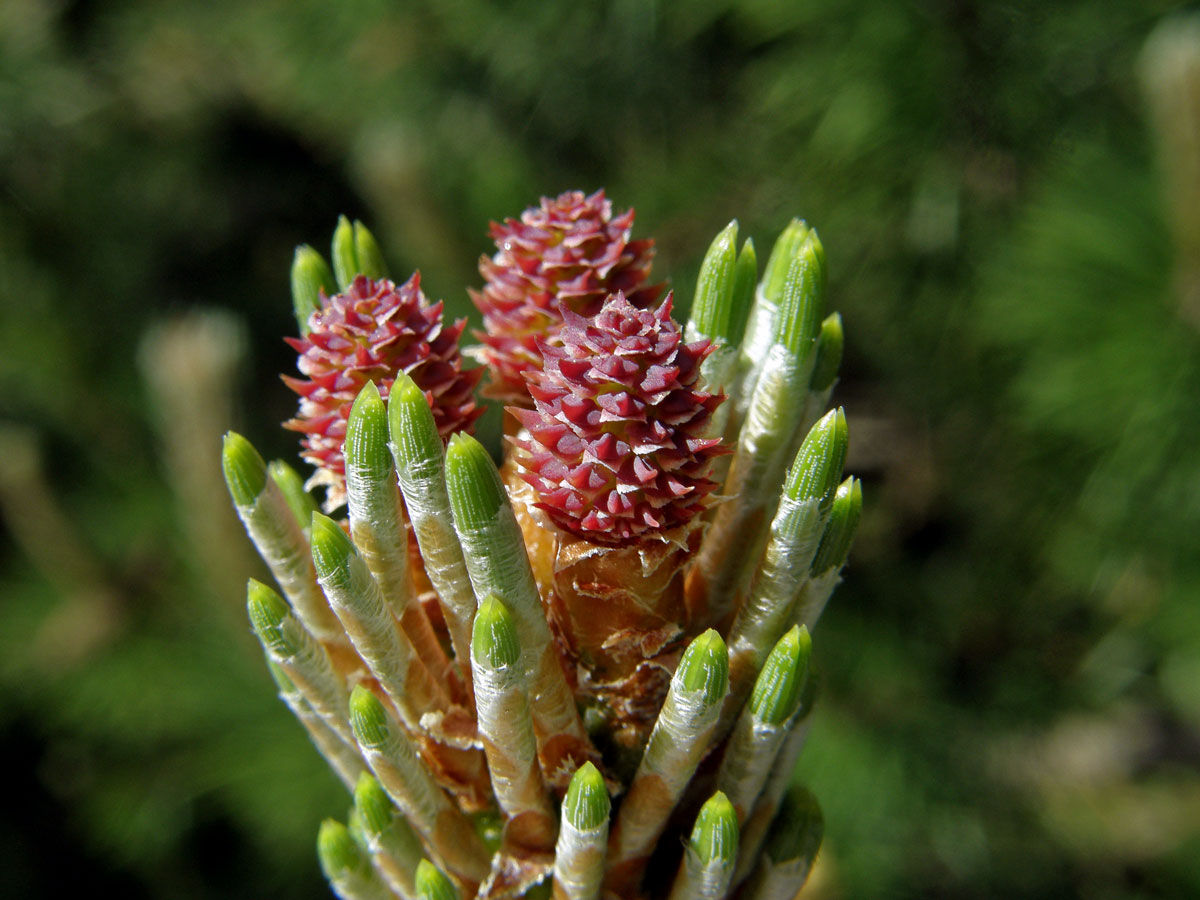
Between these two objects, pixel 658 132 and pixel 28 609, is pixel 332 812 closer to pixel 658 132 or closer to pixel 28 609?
pixel 28 609

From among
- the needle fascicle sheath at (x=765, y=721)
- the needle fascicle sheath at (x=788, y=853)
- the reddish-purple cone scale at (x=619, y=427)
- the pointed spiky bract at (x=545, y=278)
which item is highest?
the pointed spiky bract at (x=545, y=278)

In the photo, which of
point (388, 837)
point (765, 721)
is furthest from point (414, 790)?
point (765, 721)

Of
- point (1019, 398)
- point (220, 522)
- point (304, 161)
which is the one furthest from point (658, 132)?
point (304, 161)

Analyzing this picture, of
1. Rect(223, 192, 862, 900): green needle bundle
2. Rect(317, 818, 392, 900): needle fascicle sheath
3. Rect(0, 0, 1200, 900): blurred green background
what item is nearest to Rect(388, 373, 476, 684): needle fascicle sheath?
Rect(223, 192, 862, 900): green needle bundle

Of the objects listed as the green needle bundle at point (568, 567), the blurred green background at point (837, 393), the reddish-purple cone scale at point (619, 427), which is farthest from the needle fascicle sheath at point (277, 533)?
the blurred green background at point (837, 393)

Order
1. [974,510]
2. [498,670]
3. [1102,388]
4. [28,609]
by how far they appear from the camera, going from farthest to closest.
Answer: [28,609] → [974,510] → [1102,388] → [498,670]

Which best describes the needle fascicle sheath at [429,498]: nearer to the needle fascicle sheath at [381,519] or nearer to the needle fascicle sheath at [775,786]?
the needle fascicle sheath at [381,519]
